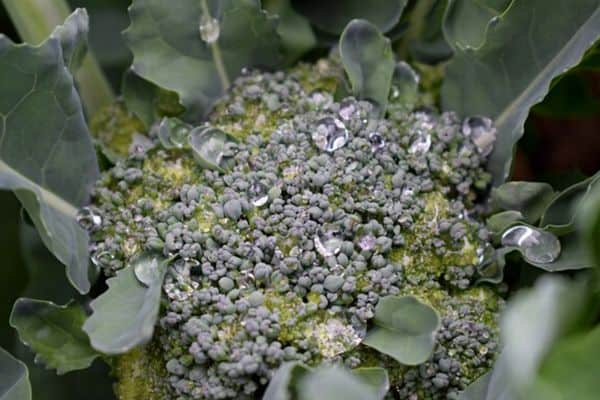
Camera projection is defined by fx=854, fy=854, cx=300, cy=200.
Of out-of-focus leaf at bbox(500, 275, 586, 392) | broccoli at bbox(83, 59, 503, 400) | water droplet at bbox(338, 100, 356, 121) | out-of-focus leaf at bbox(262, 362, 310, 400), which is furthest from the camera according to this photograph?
water droplet at bbox(338, 100, 356, 121)

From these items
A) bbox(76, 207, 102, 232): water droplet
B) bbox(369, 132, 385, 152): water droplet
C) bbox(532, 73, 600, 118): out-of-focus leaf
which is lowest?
bbox(532, 73, 600, 118): out-of-focus leaf

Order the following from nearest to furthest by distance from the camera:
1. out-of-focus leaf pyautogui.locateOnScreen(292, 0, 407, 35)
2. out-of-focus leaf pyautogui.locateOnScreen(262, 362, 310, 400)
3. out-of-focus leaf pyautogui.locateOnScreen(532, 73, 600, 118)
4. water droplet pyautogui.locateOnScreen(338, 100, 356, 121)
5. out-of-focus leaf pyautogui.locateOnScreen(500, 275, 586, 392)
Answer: out-of-focus leaf pyautogui.locateOnScreen(500, 275, 586, 392) < out-of-focus leaf pyautogui.locateOnScreen(262, 362, 310, 400) < water droplet pyautogui.locateOnScreen(338, 100, 356, 121) < out-of-focus leaf pyautogui.locateOnScreen(292, 0, 407, 35) < out-of-focus leaf pyautogui.locateOnScreen(532, 73, 600, 118)

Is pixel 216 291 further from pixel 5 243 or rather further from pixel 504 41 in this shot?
pixel 5 243

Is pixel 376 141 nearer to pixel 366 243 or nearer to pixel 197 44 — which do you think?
pixel 366 243

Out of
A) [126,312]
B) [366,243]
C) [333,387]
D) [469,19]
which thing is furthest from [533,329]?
[469,19]

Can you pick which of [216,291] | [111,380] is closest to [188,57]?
[216,291]

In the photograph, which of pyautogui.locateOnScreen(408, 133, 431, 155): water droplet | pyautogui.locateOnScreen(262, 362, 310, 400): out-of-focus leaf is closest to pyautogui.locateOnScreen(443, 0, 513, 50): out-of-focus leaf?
pyautogui.locateOnScreen(408, 133, 431, 155): water droplet

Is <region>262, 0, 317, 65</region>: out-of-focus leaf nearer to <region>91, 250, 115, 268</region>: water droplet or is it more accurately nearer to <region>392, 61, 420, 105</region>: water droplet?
<region>392, 61, 420, 105</region>: water droplet
